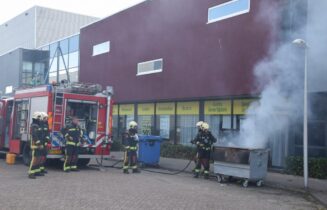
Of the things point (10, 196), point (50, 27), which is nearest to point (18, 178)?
point (10, 196)

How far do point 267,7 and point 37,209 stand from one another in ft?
33.2

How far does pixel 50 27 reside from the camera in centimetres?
4088

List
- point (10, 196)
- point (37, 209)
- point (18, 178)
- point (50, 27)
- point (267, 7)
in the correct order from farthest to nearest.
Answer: point (50, 27)
point (267, 7)
point (18, 178)
point (10, 196)
point (37, 209)

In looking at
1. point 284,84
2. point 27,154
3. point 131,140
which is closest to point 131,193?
point 131,140

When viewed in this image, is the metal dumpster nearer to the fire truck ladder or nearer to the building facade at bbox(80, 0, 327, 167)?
the building facade at bbox(80, 0, 327, 167)

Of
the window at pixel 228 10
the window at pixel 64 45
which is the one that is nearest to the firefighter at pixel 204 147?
the window at pixel 228 10

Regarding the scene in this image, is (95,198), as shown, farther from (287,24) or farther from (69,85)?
(287,24)

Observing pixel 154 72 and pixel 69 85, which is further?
pixel 154 72

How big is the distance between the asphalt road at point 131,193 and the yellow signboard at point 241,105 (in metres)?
4.00

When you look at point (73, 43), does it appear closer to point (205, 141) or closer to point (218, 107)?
point (218, 107)

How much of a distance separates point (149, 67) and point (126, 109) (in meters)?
3.34

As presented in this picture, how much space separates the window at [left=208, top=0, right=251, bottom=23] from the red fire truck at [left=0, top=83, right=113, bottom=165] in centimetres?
530

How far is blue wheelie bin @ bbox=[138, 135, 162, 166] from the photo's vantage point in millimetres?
14633

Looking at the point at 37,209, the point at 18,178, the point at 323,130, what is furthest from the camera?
the point at 323,130
